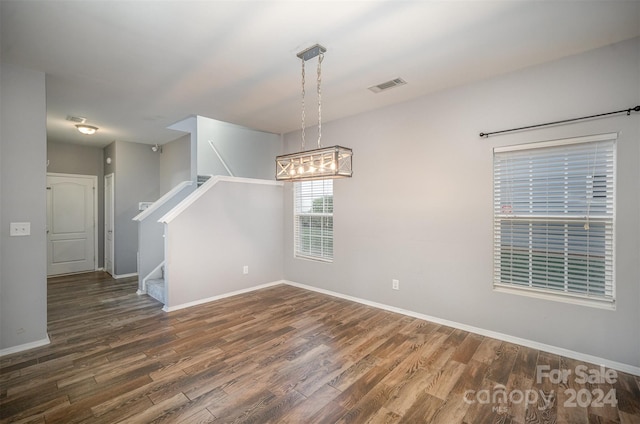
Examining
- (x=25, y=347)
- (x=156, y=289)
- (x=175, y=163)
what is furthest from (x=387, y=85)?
(x=175, y=163)

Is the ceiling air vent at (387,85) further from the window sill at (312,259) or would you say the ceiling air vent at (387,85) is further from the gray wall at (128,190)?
the gray wall at (128,190)

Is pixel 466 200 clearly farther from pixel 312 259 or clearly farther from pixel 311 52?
pixel 312 259

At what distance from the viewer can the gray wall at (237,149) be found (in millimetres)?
4691

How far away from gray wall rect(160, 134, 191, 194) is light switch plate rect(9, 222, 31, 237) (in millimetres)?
3079

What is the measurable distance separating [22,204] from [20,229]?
0.81 ft

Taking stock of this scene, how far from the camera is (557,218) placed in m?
2.84

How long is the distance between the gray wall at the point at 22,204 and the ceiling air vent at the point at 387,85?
349 cm

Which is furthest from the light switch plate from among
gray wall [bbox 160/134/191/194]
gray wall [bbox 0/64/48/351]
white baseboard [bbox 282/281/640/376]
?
white baseboard [bbox 282/281/640/376]

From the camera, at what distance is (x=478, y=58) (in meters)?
2.74

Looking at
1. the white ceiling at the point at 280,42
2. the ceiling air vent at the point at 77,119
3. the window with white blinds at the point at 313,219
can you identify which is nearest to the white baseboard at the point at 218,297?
the window with white blinds at the point at 313,219

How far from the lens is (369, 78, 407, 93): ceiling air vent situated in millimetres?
3229

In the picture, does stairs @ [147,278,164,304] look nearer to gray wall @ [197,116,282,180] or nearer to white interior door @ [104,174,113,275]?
gray wall @ [197,116,282,180]

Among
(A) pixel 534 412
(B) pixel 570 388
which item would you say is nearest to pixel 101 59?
(A) pixel 534 412

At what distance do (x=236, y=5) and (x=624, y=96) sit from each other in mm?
3249
